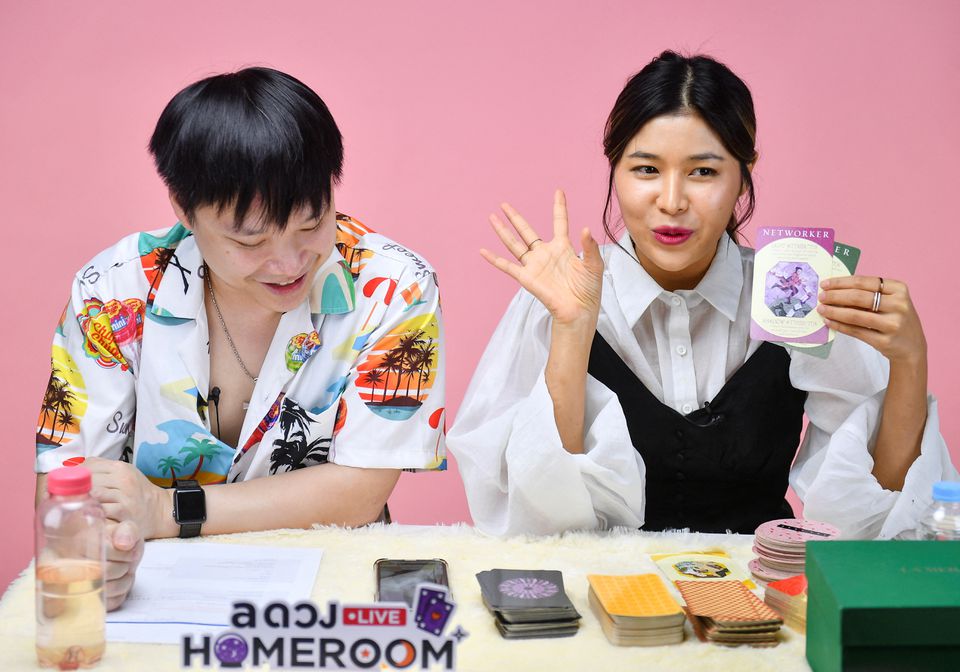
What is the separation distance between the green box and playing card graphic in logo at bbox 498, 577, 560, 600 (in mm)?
366

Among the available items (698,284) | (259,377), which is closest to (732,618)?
(698,284)

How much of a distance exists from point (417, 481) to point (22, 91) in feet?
5.25

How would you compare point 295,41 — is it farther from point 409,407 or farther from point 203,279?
point 409,407

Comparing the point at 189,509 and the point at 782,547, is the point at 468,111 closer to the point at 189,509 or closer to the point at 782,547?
the point at 189,509

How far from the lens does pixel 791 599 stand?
1476mm

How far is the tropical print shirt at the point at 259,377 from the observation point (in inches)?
74.8

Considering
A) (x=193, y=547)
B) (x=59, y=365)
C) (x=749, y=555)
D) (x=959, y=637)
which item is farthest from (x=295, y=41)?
(x=959, y=637)

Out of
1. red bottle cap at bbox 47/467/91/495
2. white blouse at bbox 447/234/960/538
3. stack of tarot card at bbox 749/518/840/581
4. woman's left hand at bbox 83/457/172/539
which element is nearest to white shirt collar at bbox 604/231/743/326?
white blouse at bbox 447/234/960/538

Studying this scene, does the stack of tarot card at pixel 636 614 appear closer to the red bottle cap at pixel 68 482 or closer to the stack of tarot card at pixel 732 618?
the stack of tarot card at pixel 732 618

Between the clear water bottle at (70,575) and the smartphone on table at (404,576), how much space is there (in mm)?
386

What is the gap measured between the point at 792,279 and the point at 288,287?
0.86 m

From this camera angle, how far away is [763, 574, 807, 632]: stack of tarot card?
1460mm

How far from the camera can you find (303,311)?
1.99m

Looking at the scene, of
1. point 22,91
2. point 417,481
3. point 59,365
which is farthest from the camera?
point 417,481
